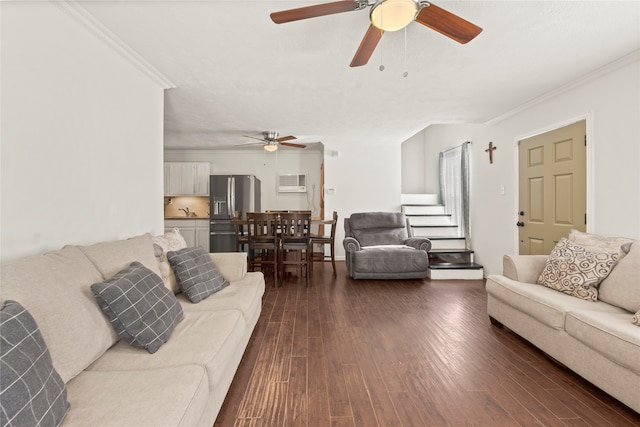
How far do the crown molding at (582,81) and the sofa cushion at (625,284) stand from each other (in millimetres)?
1624

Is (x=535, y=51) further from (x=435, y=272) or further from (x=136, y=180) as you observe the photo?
(x=136, y=180)

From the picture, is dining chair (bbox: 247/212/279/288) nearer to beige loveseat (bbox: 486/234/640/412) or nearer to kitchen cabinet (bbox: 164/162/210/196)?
beige loveseat (bbox: 486/234/640/412)

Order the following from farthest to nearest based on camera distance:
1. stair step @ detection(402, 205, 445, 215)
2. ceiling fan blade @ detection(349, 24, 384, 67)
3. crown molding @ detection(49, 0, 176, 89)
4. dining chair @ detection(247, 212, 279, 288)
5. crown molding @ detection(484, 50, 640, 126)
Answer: stair step @ detection(402, 205, 445, 215), dining chair @ detection(247, 212, 279, 288), crown molding @ detection(484, 50, 640, 126), crown molding @ detection(49, 0, 176, 89), ceiling fan blade @ detection(349, 24, 384, 67)

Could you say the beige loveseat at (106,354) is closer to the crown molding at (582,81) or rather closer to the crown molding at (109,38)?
the crown molding at (109,38)

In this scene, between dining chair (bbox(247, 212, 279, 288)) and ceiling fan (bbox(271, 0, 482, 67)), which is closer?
ceiling fan (bbox(271, 0, 482, 67))

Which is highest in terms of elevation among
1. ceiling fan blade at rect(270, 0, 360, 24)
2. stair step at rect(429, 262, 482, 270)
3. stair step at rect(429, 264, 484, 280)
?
ceiling fan blade at rect(270, 0, 360, 24)

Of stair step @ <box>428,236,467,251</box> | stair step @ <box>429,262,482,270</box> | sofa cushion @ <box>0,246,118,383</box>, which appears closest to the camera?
sofa cushion @ <box>0,246,118,383</box>

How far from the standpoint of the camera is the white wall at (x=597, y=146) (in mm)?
2574

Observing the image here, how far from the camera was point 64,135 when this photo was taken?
185 cm

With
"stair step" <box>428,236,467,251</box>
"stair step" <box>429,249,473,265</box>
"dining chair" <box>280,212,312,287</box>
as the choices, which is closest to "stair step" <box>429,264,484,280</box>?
"stair step" <box>429,249,473,265</box>

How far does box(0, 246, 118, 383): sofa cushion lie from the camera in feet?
3.60

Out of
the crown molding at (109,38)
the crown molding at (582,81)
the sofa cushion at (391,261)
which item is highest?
the crown molding at (582,81)

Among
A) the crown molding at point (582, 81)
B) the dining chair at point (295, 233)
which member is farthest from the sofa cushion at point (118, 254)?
the crown molding at point (582, 81)

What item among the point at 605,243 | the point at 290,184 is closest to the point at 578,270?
the point at 605,243
